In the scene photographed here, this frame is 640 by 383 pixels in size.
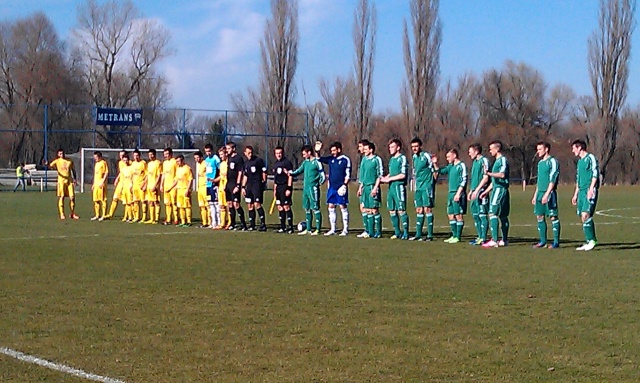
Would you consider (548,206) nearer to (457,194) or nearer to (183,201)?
(457,194)

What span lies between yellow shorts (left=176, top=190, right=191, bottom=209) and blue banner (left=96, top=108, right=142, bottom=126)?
96.5 feet

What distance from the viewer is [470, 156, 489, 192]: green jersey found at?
15703mm

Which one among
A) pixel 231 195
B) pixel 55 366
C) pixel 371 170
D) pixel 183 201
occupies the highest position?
pixel 371 170

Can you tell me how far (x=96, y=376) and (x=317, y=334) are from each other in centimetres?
206

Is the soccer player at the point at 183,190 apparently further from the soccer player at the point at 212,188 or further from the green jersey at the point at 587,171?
the green jersey at the point at 587,171

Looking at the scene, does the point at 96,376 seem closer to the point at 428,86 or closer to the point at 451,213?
the point at 451,213

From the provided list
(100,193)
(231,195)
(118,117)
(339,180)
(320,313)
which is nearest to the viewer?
(320,313)

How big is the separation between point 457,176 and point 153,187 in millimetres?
9058

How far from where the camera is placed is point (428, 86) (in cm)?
5684

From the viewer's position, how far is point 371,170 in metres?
17.2

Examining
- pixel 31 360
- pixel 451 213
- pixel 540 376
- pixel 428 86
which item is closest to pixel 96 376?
pixel 31 360

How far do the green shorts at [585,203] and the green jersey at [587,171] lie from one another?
0.11 m

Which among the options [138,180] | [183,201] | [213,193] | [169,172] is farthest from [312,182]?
[138,180]

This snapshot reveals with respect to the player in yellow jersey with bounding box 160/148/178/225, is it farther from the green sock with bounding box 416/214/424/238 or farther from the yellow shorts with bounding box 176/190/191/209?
the green sock with bounding box 416/214/424/238
